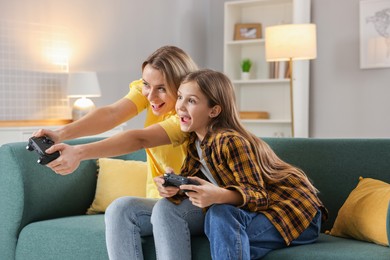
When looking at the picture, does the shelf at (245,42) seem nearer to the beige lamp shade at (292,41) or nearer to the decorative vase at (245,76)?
the decorative vase at (245,76)

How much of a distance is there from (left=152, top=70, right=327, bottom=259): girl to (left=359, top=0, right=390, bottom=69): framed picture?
3631mm

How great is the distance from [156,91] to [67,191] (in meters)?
0.79

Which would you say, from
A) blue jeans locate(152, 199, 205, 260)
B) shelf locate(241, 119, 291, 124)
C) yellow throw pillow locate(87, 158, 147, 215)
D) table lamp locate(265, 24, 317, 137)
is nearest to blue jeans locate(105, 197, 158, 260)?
blue jeans locate(152, 199, 205, 260)

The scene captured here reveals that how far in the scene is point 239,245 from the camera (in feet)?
6.72

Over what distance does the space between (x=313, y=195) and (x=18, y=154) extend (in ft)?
4.12

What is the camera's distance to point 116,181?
308 centimetres

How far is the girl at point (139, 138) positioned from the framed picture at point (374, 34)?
141 inches

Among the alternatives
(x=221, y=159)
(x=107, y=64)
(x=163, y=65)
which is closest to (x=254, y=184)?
(x=221, y=159)

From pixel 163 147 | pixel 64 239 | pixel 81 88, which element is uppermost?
pixel 81 88

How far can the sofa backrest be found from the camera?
102 inches

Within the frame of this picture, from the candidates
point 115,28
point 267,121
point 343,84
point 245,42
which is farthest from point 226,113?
point 245,42

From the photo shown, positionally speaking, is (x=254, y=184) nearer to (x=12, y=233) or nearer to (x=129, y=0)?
(x=12, y=233)

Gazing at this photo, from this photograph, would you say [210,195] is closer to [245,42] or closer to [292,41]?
[292,41]

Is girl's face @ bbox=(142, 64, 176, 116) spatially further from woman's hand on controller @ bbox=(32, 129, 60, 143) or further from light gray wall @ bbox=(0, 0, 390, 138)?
light gray wall @ bbox=(0, 0, 390, 138)
